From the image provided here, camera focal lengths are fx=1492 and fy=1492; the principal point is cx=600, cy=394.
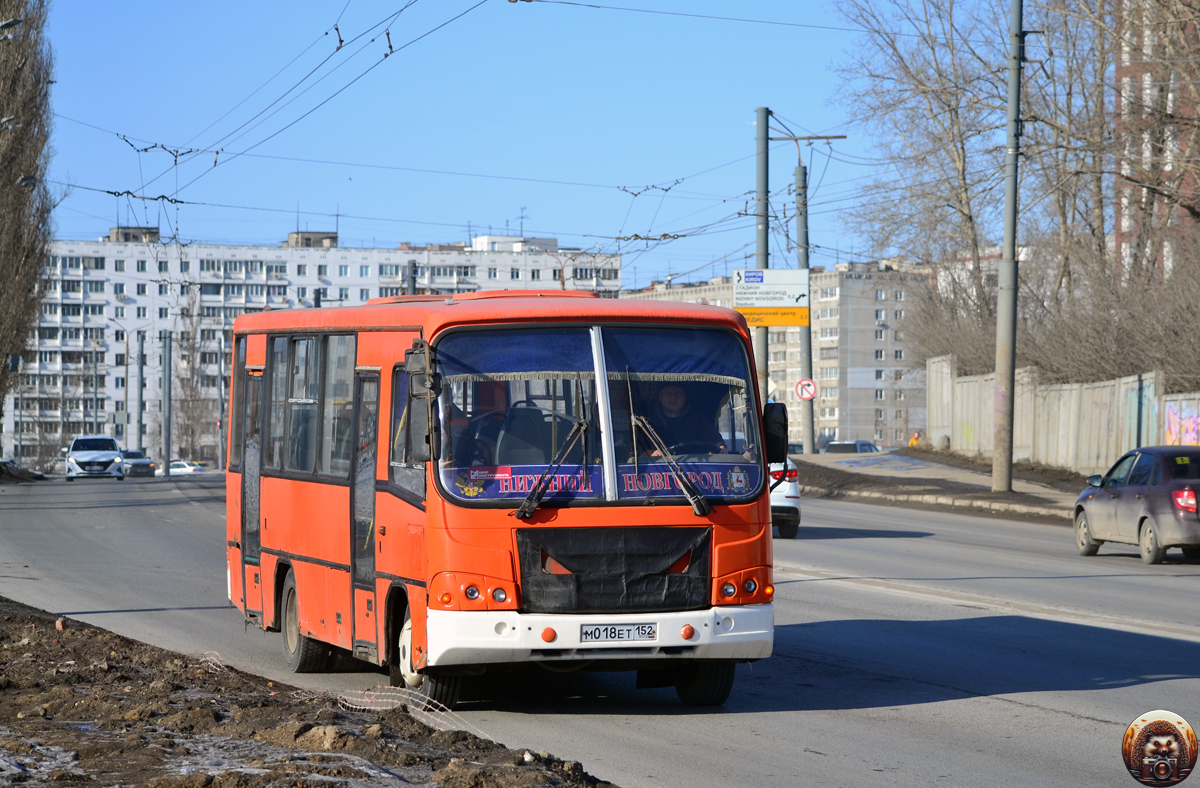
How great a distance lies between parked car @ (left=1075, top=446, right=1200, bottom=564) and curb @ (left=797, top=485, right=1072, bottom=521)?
784 centimetres

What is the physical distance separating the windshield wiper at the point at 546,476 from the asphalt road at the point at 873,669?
121cm

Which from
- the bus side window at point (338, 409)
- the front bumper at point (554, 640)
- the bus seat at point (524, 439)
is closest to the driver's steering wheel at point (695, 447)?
the bus seat at point (524, 439)

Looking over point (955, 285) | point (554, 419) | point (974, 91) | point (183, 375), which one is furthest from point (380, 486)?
point (183, 375)

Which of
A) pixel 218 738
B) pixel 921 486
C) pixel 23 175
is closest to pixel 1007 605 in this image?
pixel 218 738

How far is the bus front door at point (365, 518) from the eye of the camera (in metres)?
9.15

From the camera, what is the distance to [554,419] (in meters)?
8.47

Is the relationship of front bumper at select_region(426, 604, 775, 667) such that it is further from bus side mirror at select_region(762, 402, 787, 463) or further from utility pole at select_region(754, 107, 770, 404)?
utility pole at select_region(754, 107, 770, 404)

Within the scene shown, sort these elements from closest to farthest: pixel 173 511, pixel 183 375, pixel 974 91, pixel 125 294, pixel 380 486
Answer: pixel 380 486, pixel 173 511, pixel 974 91, pixel 183 375, pixel 125 294

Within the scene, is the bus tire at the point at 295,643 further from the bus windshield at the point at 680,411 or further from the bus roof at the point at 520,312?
the bus windshield at the point at 680,411

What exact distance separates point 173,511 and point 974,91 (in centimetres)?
2302

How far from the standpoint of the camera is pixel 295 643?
34.7ft

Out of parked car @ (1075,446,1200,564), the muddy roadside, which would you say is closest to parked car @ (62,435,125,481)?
parked car @ (1075,446,1200,564)

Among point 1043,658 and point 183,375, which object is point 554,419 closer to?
point 1043,658

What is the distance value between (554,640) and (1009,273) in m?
25.3
